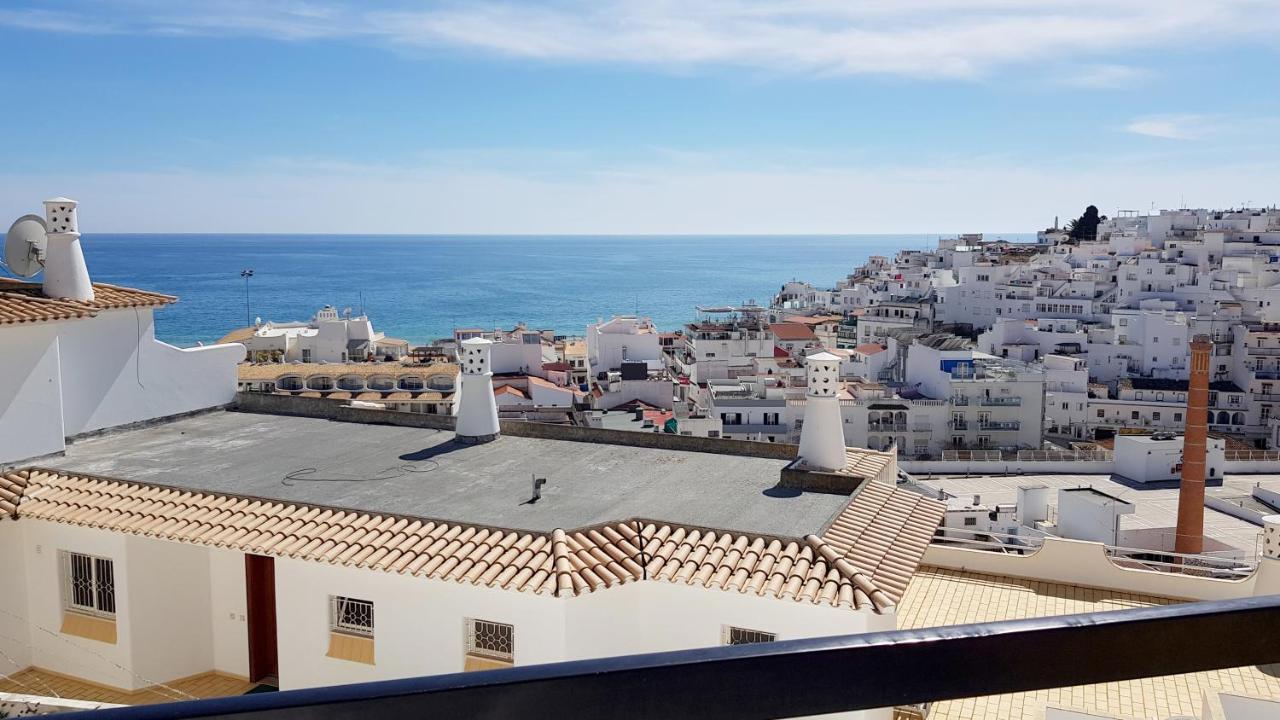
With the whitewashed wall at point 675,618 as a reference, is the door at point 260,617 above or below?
below

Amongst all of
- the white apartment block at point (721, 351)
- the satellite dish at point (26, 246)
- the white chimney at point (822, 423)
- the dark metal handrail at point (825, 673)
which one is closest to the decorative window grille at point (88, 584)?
the satellite dish at point (26, 246)

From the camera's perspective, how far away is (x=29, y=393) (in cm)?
1055

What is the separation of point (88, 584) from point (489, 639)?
4480mm

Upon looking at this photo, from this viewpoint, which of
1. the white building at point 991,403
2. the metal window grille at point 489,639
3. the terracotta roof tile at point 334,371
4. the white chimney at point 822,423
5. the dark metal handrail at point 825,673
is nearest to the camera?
the dark metal handrail at point 825,673

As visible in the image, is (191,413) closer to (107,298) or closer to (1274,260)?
(107,298)

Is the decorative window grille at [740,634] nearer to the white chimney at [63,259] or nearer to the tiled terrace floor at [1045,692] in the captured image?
the tiled terrace floor at [1045,692]

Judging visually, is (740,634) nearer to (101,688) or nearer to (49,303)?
(101,688)

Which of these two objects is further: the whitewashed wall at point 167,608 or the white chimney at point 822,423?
the white chimney at point 822,423

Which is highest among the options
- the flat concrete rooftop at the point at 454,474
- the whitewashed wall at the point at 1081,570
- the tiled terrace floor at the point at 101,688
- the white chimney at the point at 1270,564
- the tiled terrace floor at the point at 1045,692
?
the flat concrete rooftop at the point at 454,474

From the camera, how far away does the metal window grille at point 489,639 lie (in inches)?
332

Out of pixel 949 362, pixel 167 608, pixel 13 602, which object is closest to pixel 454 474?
pixel 167 608

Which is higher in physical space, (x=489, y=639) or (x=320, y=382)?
(x=489, y=639)

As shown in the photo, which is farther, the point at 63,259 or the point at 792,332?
the point at 792,332

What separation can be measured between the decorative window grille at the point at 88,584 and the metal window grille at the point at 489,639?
12.9 ft
